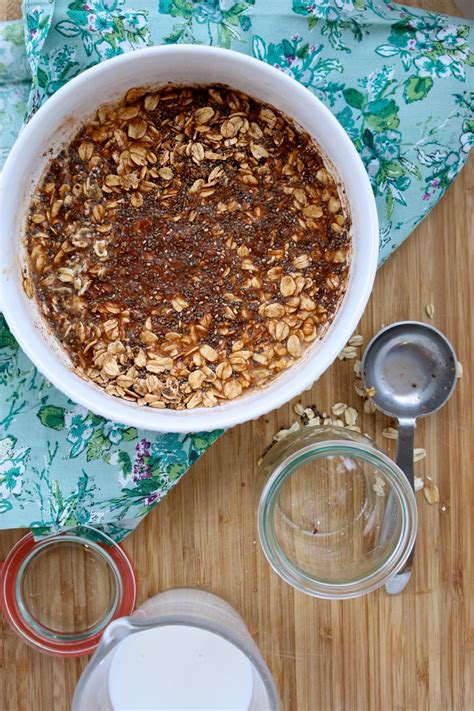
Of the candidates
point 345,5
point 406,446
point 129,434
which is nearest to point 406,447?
point 406,446

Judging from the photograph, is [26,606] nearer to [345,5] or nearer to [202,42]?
[202,42]

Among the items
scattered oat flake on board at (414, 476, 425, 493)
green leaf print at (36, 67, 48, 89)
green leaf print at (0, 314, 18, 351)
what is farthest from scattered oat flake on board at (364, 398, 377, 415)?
green leaf print at (36, 67, 48, 89)

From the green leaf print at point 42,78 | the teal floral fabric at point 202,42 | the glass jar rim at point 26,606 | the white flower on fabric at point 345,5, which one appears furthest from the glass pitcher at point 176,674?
the white flower on fabric at point 345,5

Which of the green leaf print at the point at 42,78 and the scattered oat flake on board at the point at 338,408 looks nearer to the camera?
the green leaf print at the point at 42,78

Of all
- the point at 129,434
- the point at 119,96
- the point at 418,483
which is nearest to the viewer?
the point at 119,96

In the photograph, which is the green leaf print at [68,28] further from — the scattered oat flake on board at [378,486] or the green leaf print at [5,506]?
the scattered oat flake on board at [378,486]

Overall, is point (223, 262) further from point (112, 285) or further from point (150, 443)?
point (150, 443)

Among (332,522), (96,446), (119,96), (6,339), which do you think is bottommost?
(332,522)
